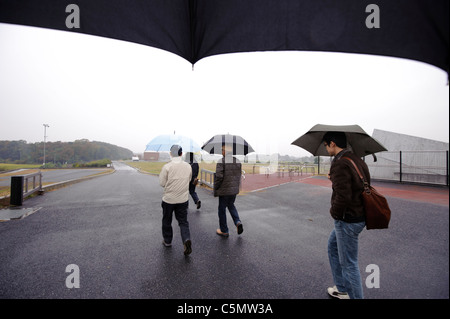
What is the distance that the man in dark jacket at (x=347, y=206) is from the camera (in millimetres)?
1626

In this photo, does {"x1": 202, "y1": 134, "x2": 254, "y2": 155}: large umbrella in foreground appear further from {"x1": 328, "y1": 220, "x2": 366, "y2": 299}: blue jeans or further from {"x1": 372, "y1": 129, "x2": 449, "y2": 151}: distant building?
{"x1": 372, "y1": 129, "x2": 449, "y2": 151}: distant building

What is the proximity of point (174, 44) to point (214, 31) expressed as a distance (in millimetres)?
436

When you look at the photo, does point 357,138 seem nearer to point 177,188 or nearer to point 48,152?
point 177,188

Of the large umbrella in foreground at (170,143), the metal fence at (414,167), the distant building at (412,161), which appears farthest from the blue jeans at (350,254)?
the distant building at (412,161)

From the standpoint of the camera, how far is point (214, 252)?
A: 10.1 feet

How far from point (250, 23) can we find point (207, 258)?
3.26 m

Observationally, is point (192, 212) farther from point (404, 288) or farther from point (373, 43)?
point (373, 43)

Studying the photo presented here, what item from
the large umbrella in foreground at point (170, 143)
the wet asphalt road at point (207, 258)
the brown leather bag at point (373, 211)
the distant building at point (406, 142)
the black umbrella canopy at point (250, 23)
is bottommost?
the wet asphalt road at point (207, 258)

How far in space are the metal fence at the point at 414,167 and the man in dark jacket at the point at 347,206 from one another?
894 cm

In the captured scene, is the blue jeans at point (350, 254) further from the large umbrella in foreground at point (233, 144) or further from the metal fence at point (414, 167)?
the metal fence at point (414, 167)

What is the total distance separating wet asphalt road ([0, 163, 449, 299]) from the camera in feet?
6.98

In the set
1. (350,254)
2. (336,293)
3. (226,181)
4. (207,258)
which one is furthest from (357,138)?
(207,258)

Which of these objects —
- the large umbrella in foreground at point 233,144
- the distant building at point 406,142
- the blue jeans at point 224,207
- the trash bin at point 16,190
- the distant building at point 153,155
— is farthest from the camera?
the distant building at point 153,155
